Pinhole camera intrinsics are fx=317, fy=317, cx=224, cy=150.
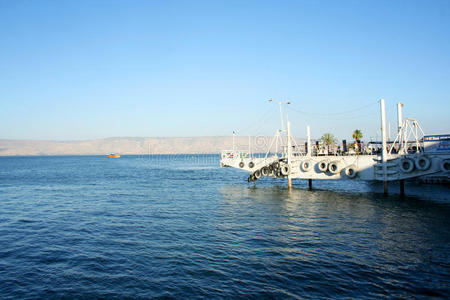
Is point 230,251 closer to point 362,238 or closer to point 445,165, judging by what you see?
point 362,238

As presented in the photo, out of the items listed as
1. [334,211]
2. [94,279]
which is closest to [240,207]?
[334,211]

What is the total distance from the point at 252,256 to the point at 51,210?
2509cm

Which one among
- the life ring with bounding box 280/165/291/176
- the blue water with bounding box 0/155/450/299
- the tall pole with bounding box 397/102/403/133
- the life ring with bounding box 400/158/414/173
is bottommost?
the blue water with bounding box 0/155/450/299

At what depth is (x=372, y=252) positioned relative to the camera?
17266 millimetres

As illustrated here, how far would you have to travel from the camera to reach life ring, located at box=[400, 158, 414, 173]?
33.9 m

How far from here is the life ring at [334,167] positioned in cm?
3919

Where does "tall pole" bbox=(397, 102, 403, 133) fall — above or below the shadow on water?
above

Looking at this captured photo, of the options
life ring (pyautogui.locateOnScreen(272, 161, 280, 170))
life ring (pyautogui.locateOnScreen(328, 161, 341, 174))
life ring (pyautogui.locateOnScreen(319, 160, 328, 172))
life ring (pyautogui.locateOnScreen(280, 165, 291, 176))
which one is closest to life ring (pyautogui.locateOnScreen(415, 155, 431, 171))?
life ring (pyautogui.locateOnScreen(328, 161, 341, 174))

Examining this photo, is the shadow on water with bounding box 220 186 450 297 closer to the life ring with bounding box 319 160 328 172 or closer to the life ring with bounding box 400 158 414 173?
the life ring with bounding box 400 158 414 173

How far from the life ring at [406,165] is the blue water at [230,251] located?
353cm

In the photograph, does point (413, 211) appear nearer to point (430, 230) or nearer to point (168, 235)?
point (430, 230)

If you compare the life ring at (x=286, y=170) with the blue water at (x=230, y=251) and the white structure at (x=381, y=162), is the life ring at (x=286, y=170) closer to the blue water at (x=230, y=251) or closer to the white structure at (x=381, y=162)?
the white structure at (x=381, y=162)

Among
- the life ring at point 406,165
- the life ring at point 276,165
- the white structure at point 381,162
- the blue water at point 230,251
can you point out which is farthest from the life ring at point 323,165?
the life ring at point 406,165

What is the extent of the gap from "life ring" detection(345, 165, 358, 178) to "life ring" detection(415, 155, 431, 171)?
256 inches
